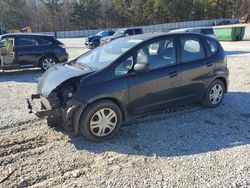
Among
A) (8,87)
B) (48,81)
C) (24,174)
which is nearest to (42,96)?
(48,81)

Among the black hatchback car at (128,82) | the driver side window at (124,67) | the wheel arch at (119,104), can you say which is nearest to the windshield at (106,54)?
the black hatchback car at (128,82)

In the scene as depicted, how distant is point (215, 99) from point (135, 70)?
2.30 m

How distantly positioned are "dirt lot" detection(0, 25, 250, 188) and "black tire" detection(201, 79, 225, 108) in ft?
0.50

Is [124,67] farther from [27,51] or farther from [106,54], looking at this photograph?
[27,51]

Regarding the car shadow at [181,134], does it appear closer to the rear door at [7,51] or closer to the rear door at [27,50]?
the rear door at [27,50]

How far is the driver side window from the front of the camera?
485 centimetres

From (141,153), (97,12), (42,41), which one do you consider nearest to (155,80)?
(141,153)

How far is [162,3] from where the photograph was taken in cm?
6269

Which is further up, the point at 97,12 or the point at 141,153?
the point at 97,12

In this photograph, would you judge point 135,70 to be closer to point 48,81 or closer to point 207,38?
point 48,81

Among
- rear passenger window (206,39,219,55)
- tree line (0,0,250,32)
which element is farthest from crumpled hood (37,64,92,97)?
tree line (0,0,250,32)

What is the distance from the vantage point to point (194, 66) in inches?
227

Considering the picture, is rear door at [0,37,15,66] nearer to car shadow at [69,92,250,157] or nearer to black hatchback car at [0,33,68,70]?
black hatchback car at [0,33,68,70]

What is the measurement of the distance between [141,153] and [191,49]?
8.41ft
